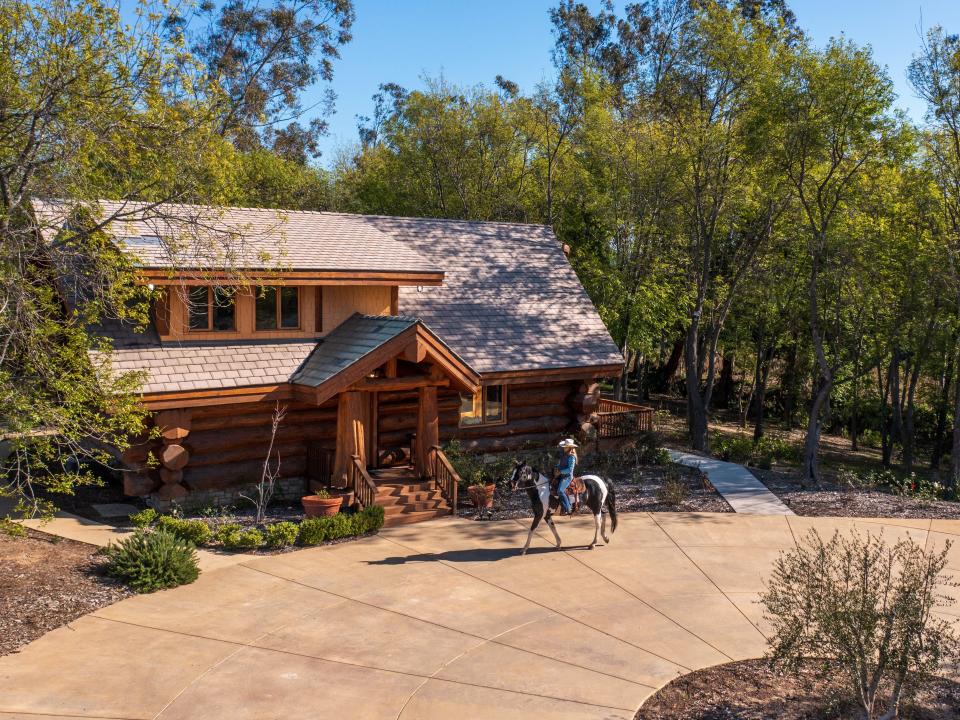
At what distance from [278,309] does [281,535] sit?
535 centimetres

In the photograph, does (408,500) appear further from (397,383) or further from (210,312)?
(210,312)

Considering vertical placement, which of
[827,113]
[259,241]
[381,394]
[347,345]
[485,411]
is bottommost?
[485,411]

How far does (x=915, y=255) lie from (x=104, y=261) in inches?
831

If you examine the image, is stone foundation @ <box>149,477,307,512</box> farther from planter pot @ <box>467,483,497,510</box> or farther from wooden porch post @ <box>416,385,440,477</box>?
planter pot @ <box>467,483,497,510</box>

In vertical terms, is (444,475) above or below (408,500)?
above

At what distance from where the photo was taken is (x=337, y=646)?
35.4ft

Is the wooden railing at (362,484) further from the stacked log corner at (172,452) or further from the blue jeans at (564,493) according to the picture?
the blue jeans at (564,493)

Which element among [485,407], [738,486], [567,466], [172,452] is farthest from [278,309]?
[738,486]

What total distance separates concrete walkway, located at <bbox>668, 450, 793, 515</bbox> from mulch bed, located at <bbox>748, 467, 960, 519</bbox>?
11.7 inches

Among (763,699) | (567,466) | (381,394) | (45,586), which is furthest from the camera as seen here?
(381,394)

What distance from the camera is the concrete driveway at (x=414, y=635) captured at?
9.33 meters

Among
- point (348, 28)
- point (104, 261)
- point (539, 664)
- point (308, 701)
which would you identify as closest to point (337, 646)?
point (308, 701)

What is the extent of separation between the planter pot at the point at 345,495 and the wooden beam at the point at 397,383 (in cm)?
202

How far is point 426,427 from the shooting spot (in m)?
18.0
